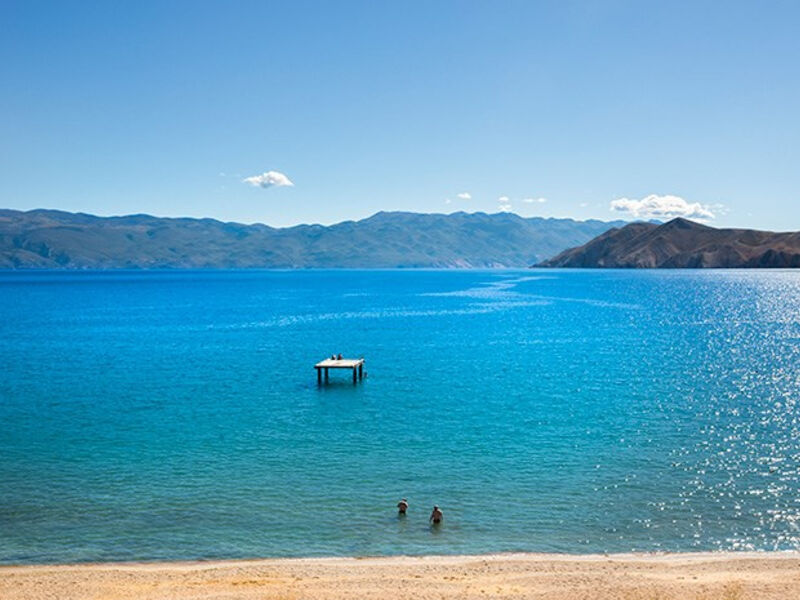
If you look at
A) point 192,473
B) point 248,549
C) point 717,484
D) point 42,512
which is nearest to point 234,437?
point 192,473

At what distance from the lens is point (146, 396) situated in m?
55.5

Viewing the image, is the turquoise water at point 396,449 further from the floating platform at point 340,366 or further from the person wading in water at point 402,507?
the floating platform at point 340,366

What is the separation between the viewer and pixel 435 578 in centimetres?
2375

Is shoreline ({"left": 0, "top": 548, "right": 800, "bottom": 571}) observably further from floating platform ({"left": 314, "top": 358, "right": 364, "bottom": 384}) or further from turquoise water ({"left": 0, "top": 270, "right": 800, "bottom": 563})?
floating platform ({"left": 314, "top": 358, "right": 364, "bottom": 384})

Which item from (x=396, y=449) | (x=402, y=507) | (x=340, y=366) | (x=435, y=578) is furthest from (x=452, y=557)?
(x=340, y=366)

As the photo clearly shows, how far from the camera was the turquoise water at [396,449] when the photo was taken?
28.6 metres

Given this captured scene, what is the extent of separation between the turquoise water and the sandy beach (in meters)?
1.38

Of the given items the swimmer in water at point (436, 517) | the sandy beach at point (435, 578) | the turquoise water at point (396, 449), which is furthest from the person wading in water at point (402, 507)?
the sandy beach at point (435, 578)

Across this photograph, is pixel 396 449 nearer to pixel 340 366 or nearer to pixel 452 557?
pixel 452 557

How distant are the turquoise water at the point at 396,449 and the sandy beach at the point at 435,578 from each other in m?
1.38

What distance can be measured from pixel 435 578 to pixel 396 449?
16510 millimetres

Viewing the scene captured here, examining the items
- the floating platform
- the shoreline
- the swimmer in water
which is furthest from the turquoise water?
the floating platform

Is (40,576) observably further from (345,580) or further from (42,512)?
(345,580)

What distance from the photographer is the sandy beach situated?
22.2 m
